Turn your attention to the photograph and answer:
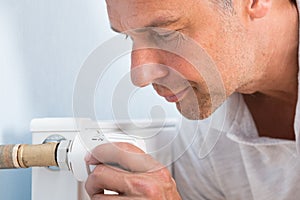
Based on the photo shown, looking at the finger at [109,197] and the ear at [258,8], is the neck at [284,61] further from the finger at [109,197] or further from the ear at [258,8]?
the finger at [109,197]

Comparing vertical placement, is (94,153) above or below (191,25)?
below

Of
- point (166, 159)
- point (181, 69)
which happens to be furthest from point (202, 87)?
point (166, 159)

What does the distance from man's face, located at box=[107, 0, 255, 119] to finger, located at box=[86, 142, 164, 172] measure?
0.07 meters

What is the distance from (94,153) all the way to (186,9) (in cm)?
19

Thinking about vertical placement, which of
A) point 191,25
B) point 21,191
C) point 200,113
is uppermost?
point 191,25

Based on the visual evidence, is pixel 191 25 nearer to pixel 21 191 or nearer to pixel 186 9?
pixel 186 9

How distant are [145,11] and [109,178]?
184 mm

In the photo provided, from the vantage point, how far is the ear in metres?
0.65

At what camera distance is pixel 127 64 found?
625 mm

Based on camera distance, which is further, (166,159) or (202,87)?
(166,159)

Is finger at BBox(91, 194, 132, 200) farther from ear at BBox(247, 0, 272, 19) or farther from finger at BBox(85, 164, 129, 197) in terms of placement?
ear at BBox(247, 0, 272, 19)

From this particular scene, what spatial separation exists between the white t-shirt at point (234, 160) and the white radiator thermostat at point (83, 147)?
0.14m

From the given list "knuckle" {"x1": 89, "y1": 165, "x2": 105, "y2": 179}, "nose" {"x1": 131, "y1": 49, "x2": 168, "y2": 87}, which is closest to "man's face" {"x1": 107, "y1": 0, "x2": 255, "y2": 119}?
"nose" {"x1": 131, "y1": 49, "x2": 168, "y2": 87}

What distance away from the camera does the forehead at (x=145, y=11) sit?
568 mm
